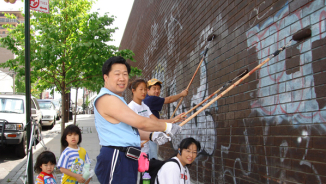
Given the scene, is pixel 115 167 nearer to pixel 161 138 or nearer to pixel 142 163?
pixel 142 163

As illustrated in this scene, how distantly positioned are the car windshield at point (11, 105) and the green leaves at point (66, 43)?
1474mm

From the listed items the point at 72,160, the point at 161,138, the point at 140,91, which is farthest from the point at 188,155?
the point at 72,160

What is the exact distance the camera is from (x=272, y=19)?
355 cm

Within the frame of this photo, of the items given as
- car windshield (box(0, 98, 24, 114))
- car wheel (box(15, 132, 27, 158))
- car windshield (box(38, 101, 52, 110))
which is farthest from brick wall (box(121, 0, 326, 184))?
car windshield (box(38, 101, 52, 110))

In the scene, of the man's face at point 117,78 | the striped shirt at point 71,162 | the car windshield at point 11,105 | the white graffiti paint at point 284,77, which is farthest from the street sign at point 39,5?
the car windshield at point 11,105

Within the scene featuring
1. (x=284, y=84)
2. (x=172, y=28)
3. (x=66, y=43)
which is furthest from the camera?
(x=66, y=43)

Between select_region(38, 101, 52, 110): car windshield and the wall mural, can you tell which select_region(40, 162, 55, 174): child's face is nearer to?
the wall mural

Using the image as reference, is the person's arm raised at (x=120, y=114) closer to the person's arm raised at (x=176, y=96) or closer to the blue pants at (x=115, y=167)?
the blue pants at (x=115, y=167)

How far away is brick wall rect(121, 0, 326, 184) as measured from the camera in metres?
2.84

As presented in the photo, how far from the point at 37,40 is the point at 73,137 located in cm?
506

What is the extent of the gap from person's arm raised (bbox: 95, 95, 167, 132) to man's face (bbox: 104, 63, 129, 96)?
166mm

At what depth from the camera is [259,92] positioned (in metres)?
3.72

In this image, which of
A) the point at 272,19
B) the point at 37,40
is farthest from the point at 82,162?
the point at 37,40

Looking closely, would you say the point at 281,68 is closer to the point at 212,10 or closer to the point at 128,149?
the point at 128,149
